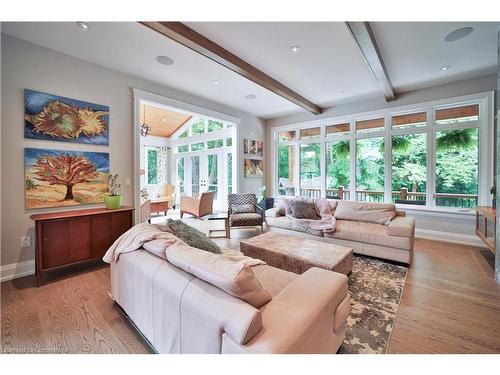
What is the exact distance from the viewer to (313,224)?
3.66 meters

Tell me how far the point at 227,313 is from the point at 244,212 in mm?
3624

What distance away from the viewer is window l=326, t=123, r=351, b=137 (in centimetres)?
521

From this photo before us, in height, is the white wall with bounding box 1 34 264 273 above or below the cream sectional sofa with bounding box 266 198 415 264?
above

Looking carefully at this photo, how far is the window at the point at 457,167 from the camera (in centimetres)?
385

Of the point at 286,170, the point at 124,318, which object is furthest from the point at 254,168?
the point at 124,318

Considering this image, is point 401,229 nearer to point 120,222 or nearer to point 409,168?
point 409,168

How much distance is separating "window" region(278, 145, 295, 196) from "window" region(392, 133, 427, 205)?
2.44 metres

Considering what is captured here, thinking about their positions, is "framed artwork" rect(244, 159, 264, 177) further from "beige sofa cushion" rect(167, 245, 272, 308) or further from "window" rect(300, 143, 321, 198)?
"beige sofa cushion" rect(167, 245, 272, 308)

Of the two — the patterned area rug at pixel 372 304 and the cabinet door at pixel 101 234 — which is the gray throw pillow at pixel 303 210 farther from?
the cabinet door at pixel 101 234

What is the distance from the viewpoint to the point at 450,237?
3.95 metres

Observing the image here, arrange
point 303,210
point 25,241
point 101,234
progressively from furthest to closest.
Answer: point 303,210 < point 101,234 < point 25,241

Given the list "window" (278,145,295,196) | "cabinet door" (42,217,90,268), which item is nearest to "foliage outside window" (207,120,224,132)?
"window" (278,145,295,196)
